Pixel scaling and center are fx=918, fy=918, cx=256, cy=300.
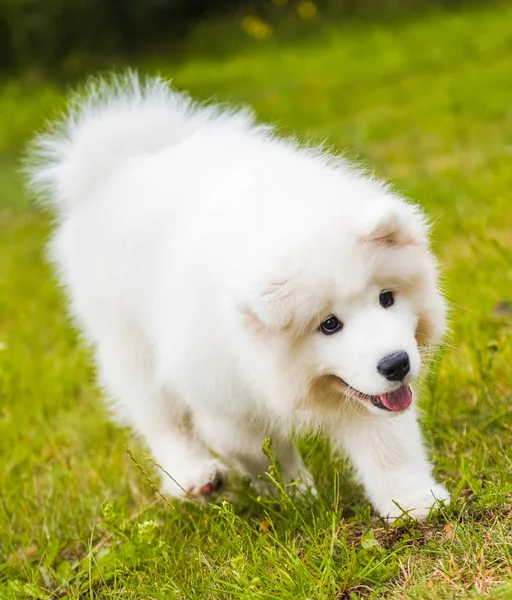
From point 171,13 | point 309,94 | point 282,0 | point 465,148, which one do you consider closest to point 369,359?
point 465,148

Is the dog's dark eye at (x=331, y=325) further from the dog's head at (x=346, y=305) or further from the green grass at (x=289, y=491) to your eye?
the green grass at (x=289, y=491)

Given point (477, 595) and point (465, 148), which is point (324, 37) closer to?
point (465, 148)

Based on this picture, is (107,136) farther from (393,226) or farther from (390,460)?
(390,460)

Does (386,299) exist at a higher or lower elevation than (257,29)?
higher

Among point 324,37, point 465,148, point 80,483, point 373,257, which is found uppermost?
point 373,257

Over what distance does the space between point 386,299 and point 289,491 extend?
0.90 m

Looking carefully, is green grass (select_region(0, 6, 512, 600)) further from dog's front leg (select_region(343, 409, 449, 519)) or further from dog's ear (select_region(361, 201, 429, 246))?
dog's ear (select_region(361, 201, 429, 246))

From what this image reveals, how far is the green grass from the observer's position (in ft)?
7.34

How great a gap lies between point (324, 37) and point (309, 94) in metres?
4.70

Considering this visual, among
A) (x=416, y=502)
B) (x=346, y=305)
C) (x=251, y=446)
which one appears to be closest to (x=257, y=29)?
(x=251, y=446)

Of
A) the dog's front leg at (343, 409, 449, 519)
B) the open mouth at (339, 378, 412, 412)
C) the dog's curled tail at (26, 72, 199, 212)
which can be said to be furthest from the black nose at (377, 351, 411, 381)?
the dog's curled tail at (26, 72, 199, 212)

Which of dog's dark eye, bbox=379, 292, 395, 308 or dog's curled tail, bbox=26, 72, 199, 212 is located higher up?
dog's curled tail, bbox=26, 72, 199, 212

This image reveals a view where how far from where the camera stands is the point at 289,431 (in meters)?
2.71

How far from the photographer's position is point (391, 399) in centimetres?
233
